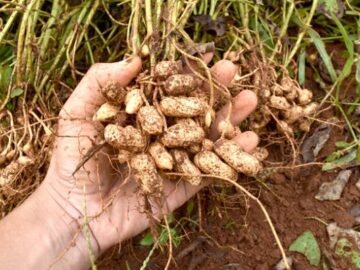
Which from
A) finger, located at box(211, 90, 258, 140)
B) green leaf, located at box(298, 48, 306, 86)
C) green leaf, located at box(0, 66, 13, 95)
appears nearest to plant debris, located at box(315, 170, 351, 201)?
green leaf, located at box(298, 48, 306, 86)

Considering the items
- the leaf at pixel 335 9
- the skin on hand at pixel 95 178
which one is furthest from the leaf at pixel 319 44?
the skin on hand at pixel 95 178

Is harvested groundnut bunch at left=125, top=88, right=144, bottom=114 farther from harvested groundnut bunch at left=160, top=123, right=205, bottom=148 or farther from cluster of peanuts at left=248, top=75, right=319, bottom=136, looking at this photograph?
cluster of peanuts at left=248, top=75, right=319, bottom=136

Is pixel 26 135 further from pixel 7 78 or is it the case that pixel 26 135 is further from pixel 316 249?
pixel 316 249

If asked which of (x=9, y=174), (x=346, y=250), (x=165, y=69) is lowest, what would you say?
(x=346, y=250)

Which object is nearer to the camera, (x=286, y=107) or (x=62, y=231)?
(x=62, y=231)

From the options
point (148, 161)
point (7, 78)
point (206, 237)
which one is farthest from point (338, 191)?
point (7, 78)

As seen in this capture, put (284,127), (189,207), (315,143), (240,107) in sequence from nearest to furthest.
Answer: (240,107)
(284,127)
(189,207)
(315,143)

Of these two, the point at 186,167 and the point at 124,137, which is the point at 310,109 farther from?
the point at 124,137

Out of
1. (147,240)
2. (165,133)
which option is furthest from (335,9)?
(147,240)
